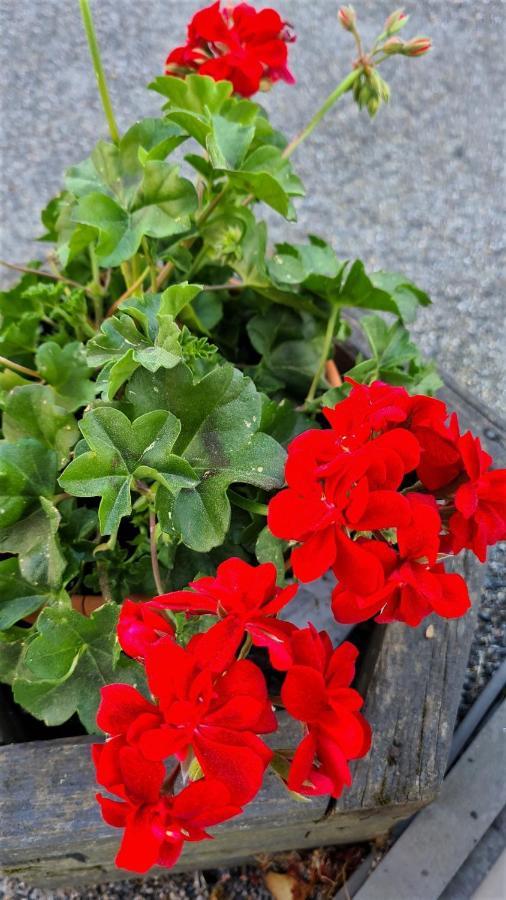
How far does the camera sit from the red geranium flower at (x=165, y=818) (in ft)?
1.27

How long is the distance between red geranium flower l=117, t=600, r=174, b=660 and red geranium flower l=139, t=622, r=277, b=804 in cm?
2

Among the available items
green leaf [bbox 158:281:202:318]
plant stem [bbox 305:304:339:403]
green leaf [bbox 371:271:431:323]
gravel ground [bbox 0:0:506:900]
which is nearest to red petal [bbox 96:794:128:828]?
green leaf [bbox 158:281:202:318]

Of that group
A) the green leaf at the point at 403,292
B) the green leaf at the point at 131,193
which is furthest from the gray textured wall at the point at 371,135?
the green leaf at the point at 131,193

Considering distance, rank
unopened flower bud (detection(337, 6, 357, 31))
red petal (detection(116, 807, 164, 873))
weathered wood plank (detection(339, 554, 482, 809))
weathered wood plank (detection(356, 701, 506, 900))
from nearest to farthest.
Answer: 1. red petal (detection(116, 807, 164, 873))
2. weathered wood plank (detection(339, 554, 482, 809))
3. unopened flower bud (detection(337, 6, 357, 31))
4. weathered wood plank (detection(356, 701, 506, 900))

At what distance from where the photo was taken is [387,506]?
42 centimetres

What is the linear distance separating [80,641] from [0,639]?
0.09 metres

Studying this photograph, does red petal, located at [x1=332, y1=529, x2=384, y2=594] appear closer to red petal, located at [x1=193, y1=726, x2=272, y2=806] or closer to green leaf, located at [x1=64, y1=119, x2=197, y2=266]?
red petal, located at [x1=193, y1=726, x2=272, y2=806]

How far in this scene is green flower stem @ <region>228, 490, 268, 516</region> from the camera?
0.61m

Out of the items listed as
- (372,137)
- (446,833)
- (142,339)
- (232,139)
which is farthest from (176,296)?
(372,137)

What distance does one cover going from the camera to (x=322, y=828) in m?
0.70

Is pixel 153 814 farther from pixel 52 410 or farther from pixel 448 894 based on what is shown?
pixel 448 894

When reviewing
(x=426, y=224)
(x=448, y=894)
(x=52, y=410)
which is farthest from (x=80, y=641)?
(x=426, y=224)

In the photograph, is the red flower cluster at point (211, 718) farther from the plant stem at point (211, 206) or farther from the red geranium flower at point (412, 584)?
the plant stem at point (211, 206)

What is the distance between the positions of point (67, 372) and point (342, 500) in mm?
367
